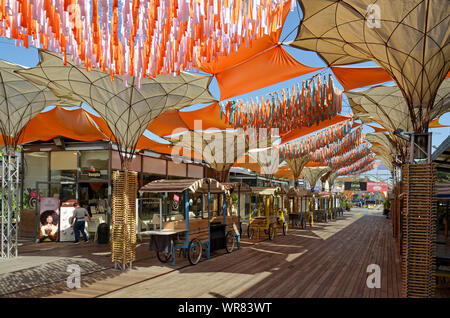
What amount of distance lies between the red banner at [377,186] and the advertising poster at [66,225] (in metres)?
50.9

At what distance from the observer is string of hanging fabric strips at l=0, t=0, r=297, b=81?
13.3ft

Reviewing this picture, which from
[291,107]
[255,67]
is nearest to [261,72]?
[255,67]

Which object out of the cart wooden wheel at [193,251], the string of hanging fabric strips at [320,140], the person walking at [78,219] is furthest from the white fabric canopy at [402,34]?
the person walking at [78,219]

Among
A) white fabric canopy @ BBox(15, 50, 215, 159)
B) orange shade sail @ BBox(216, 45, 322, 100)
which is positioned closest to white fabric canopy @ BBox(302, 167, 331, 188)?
orange shade sail @ BBox(216, 45, 322, 100)

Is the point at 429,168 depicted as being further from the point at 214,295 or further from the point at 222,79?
the point at 222,79

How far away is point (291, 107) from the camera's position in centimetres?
1113

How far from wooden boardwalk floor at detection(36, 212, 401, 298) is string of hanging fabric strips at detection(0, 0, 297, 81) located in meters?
4.29

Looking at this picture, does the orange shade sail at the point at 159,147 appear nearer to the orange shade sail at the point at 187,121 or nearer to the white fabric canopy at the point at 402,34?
the orange shade sail at the point at 187,121

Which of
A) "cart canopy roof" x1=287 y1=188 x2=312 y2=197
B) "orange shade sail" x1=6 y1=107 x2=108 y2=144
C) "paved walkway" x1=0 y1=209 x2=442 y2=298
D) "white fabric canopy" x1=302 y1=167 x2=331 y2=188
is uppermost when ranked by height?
"orange shade sail" x1=6 y1=107 x2=108 y2=144

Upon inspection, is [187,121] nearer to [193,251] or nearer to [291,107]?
[291,107]

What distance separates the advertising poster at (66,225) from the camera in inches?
557

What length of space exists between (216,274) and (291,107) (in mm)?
5521

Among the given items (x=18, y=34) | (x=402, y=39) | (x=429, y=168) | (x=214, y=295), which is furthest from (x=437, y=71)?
(x=18, y=34)

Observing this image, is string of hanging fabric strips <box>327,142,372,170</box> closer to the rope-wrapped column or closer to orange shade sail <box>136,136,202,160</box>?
orange shade sail <box>136,136,202,160</box>
